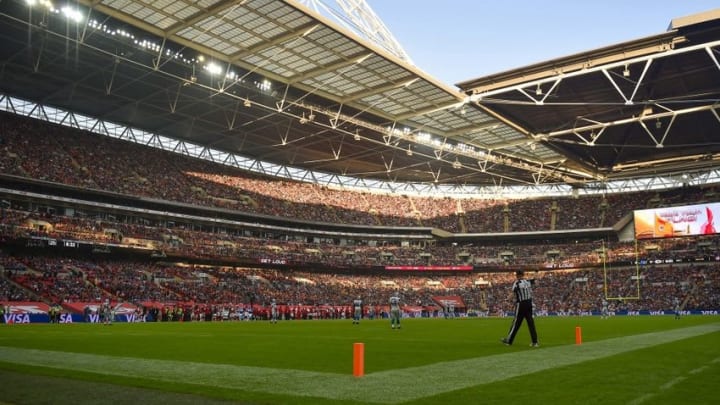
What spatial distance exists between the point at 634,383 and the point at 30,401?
8111 mm

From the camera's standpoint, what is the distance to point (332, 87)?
4325 centimetres

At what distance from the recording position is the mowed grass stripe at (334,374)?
8.05 meters

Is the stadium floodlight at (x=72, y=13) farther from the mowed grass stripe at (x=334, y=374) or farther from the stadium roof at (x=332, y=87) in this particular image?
the mowed grass stripe at (x=334, y=374)

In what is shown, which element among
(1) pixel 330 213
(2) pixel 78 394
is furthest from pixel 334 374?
(1) pixel 330 213

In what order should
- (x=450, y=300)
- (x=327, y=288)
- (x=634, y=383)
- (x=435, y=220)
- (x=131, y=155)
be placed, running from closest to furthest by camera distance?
1. (x=634, y=383)
2. (x=131, y=155)
3. (x=327, y=288)
4. (x=450, y=300)
5. (x=435, y=220)

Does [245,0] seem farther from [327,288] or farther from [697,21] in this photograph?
[327,288]

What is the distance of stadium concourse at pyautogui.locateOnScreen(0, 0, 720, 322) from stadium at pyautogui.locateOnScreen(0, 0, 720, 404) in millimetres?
267

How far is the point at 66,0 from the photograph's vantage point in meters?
31.2

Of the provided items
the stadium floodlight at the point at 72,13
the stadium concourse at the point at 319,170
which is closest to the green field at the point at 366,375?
the stadium floodlight at the point at 72,13

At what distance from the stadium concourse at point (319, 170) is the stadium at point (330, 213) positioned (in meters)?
0.27

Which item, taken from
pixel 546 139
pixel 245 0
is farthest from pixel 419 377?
pixel 546 139

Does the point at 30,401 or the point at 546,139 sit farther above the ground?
the point at 546,139

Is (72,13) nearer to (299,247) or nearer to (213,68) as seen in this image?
(213,68)

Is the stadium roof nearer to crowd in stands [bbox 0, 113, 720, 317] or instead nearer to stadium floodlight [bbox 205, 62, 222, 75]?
stadium floodlight [bbox 205, 62, 222, 75]
